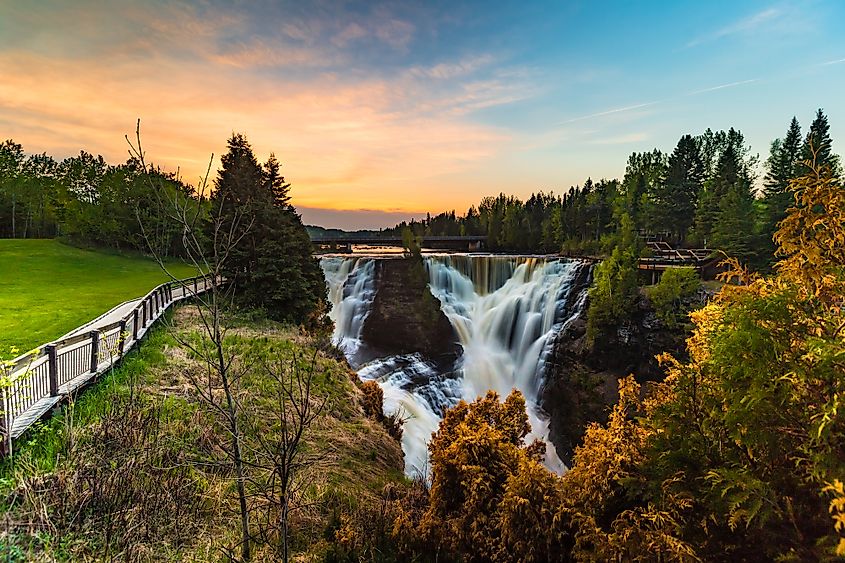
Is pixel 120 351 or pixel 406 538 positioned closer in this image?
pixel 406 538

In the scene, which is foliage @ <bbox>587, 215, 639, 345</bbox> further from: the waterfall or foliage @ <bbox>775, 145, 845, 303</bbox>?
foliage @ <bbox>775, 145, 845, 303</bbox>

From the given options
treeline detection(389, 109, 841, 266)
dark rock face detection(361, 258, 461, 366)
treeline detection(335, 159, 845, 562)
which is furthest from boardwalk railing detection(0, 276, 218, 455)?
treeline detection(389, 109, 841, 266)

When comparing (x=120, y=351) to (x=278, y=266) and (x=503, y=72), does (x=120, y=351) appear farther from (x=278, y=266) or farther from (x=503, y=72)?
(x=503, y=72)

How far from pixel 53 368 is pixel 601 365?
23307 millimetres

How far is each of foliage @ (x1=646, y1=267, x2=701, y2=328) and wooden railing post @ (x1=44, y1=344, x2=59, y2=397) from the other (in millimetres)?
24446

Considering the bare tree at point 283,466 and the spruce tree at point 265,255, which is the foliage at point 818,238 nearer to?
the bare tree at point 283,466

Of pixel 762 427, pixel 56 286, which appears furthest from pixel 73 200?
pixel 762 427

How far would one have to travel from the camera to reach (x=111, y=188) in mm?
42531

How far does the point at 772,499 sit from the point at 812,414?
2.40ft

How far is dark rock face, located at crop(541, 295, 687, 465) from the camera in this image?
820 inches

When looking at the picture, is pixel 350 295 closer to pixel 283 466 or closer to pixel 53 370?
pixel 53 370

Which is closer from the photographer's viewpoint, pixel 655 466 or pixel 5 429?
pixel 655 466

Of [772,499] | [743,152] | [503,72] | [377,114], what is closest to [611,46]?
[503,72]

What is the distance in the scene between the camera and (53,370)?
6.80m
